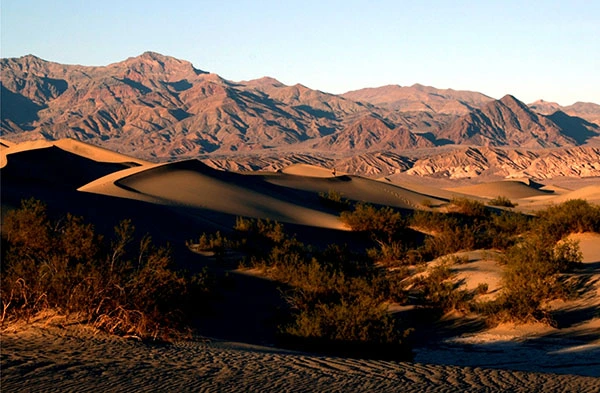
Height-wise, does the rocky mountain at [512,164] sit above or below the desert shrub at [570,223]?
above

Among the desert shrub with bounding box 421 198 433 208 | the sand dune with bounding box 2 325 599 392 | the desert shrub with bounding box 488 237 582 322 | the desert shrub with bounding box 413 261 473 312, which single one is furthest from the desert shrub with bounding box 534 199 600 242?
the desert shrub with bounding box 421 198 433 208

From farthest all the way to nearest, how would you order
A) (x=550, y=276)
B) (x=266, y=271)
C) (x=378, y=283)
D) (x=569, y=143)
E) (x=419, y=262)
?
1. (x=569, y=143)
2. (x=419, y=262)
3. (x=266, y=271)
4. (x=378, y=283)
5. (x=550, y=276)

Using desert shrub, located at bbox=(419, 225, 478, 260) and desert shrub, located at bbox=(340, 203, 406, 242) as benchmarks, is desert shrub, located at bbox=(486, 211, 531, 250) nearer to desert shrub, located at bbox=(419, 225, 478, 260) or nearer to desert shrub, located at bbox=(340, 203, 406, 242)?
desert shrub, located at bbox=(419, 225, 478, 260)

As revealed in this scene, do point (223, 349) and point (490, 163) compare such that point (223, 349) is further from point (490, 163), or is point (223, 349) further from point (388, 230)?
point (490, 163)

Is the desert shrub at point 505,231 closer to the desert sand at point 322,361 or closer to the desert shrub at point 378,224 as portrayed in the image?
the desert sand at point 322,361

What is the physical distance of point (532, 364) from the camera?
39.3 feet

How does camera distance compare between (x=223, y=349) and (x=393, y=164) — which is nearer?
(x=223, y=349)

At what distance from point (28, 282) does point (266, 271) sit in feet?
33.4

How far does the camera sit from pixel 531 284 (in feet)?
53.4

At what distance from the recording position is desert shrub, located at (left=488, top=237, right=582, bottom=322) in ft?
50.0

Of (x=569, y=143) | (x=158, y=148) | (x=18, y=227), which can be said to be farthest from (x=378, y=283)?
(x=569, y=143)

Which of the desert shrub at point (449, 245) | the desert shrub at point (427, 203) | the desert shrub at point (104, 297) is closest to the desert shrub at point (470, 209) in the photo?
the desert shrub at point (427, 203)

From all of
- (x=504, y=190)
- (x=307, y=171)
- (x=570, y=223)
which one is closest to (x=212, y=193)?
(x=570, y=223)

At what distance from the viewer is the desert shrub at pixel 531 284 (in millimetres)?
15242
